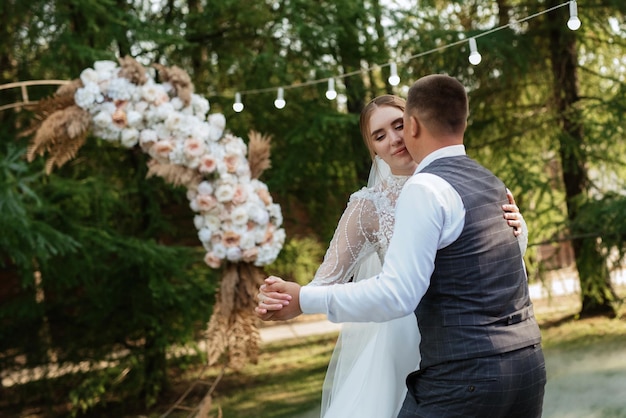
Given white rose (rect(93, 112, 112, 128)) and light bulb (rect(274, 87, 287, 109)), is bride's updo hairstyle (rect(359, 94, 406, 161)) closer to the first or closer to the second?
light bulb (rect(274, 87, 287, 109))

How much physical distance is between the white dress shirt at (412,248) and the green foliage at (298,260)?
601cm

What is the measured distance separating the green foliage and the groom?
19.3 feet

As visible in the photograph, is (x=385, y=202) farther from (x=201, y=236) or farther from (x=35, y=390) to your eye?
(x=35, y=390)

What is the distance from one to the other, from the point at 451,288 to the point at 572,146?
6.98 m

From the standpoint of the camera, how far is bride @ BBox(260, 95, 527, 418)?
2551 millimetres

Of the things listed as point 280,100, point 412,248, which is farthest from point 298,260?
point 412,248

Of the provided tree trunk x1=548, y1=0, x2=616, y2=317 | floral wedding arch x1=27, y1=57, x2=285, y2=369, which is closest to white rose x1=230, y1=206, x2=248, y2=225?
floral wedding arch x1=27, y1=57, x2=285, y2=369

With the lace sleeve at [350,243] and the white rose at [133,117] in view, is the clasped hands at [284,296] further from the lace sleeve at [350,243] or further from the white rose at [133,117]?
the white rose at [133,117]

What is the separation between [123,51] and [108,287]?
211 cm

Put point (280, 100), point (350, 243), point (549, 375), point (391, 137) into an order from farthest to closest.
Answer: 1. point (549, 375)
2. point (280, 100)
3. point (391, 137)
4. point (350, 243)

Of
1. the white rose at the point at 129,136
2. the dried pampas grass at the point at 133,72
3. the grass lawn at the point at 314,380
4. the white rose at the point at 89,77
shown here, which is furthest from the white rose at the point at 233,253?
the grass lawn at the point at 314,380

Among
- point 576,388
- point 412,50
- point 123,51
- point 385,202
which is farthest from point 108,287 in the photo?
point 385,202

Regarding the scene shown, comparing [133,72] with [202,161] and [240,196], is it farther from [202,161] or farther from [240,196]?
[240,196]

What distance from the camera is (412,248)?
183cm
